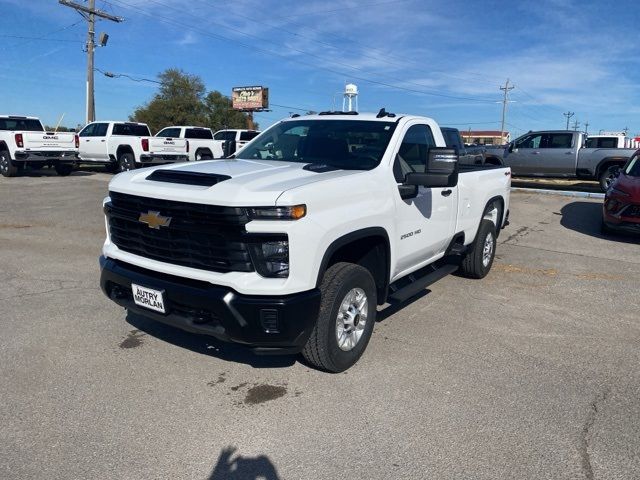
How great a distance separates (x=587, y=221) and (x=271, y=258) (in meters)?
10.4

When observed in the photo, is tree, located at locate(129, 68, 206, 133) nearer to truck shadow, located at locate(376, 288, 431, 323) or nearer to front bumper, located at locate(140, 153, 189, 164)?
front bumper, located at locate(140, 153, 189, 164)

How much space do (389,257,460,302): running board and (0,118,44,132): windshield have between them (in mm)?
18178

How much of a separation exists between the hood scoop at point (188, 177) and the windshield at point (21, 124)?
18184 millimetres

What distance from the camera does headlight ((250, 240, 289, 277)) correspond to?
10.4 feet

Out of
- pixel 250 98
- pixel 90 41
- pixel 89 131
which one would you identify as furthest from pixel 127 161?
pixel 250 98

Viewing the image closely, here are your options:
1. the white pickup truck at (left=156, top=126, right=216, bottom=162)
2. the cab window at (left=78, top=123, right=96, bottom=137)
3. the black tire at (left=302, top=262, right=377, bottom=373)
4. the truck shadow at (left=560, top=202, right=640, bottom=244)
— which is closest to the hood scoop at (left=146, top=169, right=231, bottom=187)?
the black tire at (left=302, top=262, right=377, bottom=373)

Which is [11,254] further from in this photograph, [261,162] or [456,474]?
[456,474]

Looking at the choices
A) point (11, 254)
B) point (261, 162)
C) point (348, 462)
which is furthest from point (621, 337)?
point (11, 254)

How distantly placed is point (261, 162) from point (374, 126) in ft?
3.52

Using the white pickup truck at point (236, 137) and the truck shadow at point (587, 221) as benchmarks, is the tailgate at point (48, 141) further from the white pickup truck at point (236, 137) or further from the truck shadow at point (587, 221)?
the truck shadow at point (587, 221)

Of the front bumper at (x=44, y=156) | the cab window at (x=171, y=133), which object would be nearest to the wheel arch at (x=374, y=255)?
the front bumper at (x=44, y=156)

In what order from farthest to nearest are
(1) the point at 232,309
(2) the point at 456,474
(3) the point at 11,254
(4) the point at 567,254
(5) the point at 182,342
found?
(4) the point at 567,254
(3) the point at 11,254
(5) the point at 182,342
(1) the point at 232,309
(2) the point at 456,474

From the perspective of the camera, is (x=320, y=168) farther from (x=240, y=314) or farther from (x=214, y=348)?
(x=214, y=348)

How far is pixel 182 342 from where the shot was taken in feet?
14.2
